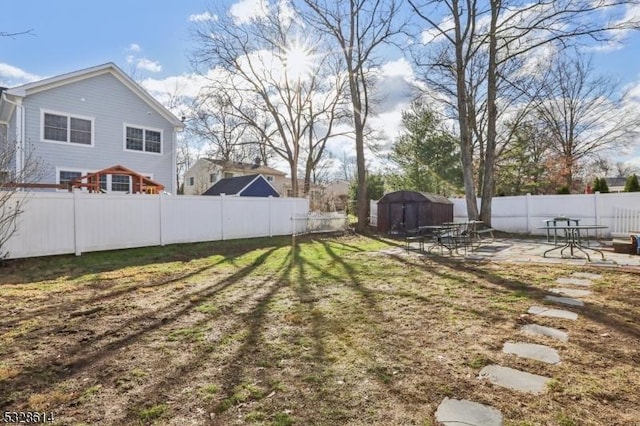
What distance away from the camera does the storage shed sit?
1574 centimetres

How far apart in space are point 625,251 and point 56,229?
44.0 feet

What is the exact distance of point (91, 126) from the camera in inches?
573

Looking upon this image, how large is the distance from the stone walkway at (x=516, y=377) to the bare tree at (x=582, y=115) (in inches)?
900

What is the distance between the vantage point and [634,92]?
73.9 ft

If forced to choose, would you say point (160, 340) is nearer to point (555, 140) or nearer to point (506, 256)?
point (506, 256)

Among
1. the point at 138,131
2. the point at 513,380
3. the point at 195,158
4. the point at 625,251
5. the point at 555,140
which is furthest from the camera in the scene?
the point at 195,158

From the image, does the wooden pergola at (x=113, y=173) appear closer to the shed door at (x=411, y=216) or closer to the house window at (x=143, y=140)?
the house window at (x=143, y=140)

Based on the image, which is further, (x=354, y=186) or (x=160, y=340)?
(x=354, y=186)

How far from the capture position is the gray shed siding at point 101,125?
13.3m

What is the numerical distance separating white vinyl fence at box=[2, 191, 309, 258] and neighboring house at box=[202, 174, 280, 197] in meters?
5.77

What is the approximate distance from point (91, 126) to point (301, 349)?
15.2 m

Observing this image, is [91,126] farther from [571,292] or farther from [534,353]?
[534,353]

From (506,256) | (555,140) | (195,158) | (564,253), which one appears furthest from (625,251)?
(195,158)

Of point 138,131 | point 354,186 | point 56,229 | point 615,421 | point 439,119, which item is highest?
point 439,119
